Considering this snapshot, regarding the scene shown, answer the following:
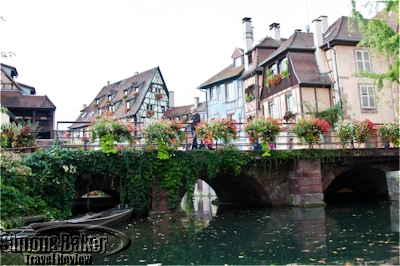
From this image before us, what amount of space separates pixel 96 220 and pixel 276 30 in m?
25.9

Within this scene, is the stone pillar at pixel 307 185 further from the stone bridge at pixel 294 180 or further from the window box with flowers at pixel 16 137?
the window box with flowers at pixel 16 137

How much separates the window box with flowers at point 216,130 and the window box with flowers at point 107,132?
9.49 feet

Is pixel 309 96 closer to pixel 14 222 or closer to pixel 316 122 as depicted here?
pixel 316 122

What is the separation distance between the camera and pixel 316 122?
16.6 metres

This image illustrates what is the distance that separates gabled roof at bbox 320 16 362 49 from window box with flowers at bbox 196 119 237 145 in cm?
1220

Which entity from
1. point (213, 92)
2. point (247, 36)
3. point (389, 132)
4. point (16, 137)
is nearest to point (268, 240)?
point (16, 137)

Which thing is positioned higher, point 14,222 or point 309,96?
point 309,96

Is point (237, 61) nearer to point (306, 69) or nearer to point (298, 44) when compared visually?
point (298, 44)

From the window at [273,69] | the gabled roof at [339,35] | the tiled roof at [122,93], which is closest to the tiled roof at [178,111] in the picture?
the tiled roof at [122,93]

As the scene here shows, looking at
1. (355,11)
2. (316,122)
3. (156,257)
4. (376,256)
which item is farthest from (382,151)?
(156,257)

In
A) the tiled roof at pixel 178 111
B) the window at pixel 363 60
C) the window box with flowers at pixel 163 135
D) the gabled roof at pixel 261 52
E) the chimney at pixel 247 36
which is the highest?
the chimney at pixel 247 36

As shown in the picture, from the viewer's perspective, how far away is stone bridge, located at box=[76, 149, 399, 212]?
15712 mm

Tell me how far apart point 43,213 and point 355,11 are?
14.4 meters

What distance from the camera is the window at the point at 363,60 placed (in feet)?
82.1
